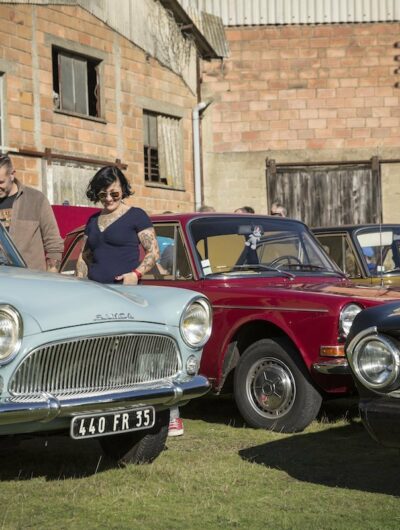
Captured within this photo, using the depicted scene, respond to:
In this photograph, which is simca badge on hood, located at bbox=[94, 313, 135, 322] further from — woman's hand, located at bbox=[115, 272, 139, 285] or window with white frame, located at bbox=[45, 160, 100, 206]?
window with white frame, located at bbox=[45, 160, 100, 206]

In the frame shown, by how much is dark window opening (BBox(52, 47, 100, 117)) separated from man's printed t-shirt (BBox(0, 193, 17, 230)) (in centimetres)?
915

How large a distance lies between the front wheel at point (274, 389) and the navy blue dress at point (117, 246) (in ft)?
3.40

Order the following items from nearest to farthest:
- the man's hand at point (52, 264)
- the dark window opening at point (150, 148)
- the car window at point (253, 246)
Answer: the man's hand at point (52, 264) < the car window at point (253, 246) < the dark window opening at point (150, 148)

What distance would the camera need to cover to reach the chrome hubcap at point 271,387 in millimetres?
6543

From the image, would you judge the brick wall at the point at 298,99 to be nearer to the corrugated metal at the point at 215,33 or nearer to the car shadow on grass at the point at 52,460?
the corrugated metal at the point at 215,33

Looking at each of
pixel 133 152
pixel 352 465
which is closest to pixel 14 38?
pixel 133 152

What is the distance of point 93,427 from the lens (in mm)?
4676

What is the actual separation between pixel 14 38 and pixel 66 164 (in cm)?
210

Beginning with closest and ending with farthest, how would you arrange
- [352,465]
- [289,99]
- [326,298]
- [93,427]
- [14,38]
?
[93,427] → [352,465] → [326,298] → [14,38] → [289,99]

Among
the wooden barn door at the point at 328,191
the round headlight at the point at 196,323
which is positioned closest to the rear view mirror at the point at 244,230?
the round headlight at the point at 196,323

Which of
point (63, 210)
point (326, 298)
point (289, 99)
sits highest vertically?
point (289, 99)

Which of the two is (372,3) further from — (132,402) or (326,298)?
(132,402)

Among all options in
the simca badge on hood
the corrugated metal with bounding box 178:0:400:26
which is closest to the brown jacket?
the simca badge on hood

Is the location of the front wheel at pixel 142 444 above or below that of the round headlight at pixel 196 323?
below
